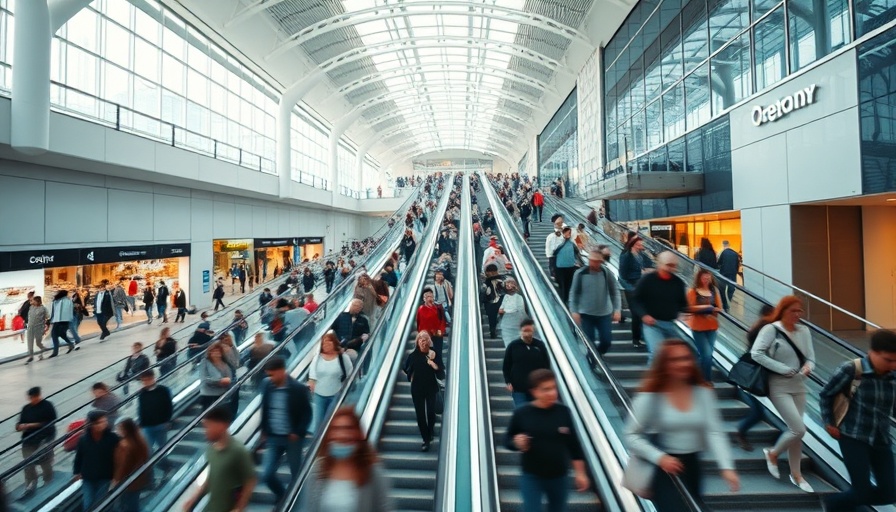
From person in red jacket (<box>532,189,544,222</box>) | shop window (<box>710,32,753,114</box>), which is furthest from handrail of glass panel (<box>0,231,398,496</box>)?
shop window (<box>710,32,753,114</box>)

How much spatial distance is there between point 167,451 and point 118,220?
1557 centimetres

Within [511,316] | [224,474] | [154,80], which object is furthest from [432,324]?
[154,80]

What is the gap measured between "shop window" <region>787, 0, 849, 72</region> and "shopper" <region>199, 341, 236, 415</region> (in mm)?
12196

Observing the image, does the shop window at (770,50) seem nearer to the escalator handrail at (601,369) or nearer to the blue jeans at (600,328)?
the escalator handrail at (601,369)

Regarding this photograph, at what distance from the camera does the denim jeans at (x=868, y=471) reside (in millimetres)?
3209

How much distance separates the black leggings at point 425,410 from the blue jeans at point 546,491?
2.45m

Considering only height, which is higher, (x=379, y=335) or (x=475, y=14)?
(x=475, y=14)

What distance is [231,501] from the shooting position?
345cm

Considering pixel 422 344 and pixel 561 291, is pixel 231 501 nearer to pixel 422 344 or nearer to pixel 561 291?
pixel 422 344

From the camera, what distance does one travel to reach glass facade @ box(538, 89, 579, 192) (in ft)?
111

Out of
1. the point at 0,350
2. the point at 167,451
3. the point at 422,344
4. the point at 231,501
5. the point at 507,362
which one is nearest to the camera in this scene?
the point at 231,501

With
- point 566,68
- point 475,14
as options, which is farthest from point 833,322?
Answer: point 566,68

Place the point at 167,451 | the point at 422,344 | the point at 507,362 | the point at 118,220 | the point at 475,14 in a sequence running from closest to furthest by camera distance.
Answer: the point at 167,451
the point at 507,362
the point at 422,344
the point at 118,220
the point at 475,14

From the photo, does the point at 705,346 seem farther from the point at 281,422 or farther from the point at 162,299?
the point at 162,299
